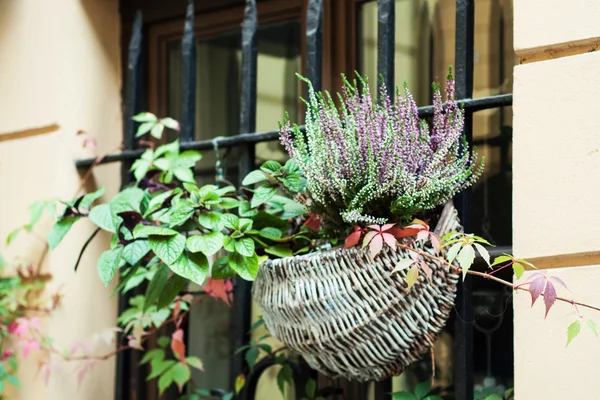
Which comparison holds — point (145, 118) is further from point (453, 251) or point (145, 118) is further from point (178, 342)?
point (453, 251)

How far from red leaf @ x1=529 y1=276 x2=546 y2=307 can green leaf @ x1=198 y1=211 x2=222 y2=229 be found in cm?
73

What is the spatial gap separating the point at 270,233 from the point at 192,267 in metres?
0.22

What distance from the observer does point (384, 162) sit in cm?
191

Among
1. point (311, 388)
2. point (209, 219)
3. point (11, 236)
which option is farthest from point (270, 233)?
point (11, 236)

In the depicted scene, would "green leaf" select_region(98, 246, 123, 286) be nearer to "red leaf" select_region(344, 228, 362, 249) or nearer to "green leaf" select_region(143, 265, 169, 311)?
"green leaf" select_region(143, 265, 169, 311)

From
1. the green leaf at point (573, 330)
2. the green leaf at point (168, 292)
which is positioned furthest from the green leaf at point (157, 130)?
the green leaf at point (573, 330)

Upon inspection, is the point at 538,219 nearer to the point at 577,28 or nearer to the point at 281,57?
the point at 577,28

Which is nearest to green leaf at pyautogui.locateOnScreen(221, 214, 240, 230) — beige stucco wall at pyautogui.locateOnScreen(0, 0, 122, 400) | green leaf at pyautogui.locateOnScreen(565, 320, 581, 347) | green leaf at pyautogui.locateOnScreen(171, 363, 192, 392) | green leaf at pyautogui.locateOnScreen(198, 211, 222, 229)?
green leaf at pyautogui.locateOnScreen(198, 211, 222, 229)

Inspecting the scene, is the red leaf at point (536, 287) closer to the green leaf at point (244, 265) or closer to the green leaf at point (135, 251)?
the green leaf at point (244, 265)

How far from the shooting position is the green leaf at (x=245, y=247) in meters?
2.06

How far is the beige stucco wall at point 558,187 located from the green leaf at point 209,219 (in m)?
0.66

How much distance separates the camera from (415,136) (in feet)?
6.32

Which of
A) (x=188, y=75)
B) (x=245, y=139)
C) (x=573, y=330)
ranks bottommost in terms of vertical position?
(x=573, y=330)

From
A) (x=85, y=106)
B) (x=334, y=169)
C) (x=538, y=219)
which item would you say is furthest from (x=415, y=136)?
(x=85, y=106)
